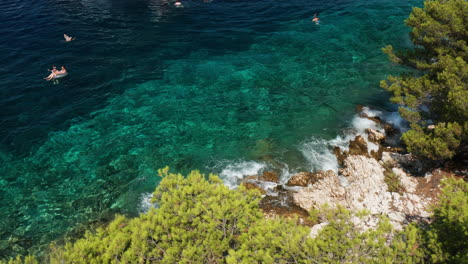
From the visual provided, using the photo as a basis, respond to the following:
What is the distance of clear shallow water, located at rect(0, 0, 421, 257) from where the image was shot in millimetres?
21703

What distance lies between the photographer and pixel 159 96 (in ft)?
99.0

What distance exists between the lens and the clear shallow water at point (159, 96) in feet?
71.2

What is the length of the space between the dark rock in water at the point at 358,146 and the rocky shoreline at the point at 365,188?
0.08 metres

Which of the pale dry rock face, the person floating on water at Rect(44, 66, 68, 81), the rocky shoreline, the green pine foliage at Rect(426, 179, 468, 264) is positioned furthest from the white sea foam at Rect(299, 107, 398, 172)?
the person floating on water at Rect(44, 66, 68, 81)

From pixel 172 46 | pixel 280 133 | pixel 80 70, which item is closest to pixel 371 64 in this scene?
pixel 280 133

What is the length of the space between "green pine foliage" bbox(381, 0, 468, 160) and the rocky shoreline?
1.98 meters

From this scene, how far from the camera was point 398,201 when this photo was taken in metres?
17.6

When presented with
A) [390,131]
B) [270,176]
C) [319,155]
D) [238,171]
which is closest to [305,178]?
[270,176]

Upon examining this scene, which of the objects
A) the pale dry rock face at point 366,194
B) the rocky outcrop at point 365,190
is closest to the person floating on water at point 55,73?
the rocky outcrop at point 365,190

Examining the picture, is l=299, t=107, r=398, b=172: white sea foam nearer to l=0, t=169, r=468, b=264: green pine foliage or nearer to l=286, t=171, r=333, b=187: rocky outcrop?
l=286, t=171, r=333, b=187: rocky outcrop

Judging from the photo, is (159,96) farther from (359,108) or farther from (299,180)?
(359,108)

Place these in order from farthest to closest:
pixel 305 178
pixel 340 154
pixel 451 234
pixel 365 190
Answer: pixel 340 154 → pixel 305 178 → pixel 365 190 → pixel 451 234

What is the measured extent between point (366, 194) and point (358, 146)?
5.72 metres

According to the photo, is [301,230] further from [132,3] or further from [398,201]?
[132,3]
